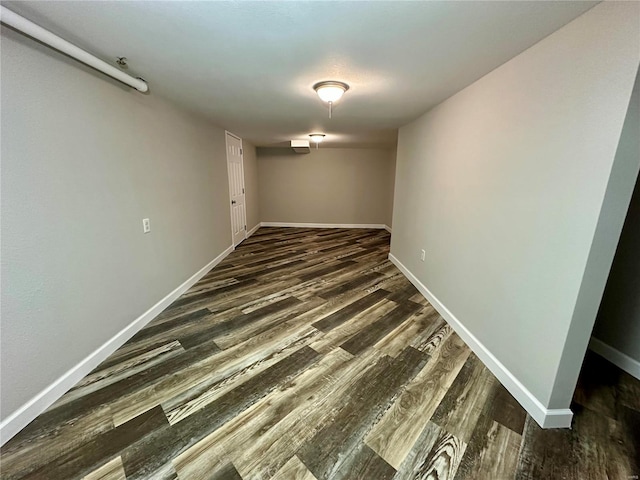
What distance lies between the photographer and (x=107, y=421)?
1484mm

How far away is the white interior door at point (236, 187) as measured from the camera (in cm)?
474

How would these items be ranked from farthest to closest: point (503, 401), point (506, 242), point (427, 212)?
point (427, 212) < point (506, 242) < point (503, 401)

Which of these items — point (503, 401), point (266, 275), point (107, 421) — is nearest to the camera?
point (107, 421)

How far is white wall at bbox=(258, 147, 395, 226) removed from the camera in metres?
6.72

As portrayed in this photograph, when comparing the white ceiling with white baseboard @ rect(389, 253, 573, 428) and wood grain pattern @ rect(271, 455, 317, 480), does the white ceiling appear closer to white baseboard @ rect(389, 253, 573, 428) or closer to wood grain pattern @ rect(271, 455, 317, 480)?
white baseboard @ rect(389, 253, 573, 428)

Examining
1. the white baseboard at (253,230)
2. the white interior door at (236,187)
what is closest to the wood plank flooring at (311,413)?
the white interior door at (236,187)

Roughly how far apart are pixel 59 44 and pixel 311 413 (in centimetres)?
246

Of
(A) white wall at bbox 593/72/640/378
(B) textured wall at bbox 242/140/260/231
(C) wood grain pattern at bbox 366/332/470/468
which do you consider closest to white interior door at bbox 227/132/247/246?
(B) textured wall at bbox 242/140/260/231

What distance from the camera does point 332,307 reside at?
110 inches

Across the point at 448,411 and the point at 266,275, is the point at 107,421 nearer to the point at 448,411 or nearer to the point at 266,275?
the point at 448,411

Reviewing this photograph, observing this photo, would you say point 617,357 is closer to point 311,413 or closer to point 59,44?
point 311,413

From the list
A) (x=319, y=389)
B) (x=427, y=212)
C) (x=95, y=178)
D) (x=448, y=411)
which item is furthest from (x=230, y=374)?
(x=427, y=212)

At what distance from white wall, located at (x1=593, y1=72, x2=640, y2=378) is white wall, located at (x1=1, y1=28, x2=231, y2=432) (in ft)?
11.9

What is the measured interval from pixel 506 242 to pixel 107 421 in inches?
103
